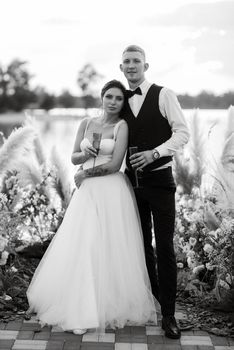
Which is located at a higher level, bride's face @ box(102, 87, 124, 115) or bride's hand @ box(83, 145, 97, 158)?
bride's face @ box(102, 87, 124, 115)

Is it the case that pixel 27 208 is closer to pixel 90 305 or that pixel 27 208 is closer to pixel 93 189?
pixel 93 189

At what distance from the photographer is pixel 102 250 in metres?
4.25

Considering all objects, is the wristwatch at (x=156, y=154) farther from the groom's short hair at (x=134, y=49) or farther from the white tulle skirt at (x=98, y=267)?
the groom's short hair at (x=134, y=49)

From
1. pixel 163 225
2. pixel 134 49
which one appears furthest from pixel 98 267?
pixel 134 49

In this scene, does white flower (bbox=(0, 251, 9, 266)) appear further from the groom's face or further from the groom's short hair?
the groom's short hair

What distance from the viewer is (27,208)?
584 centimetres

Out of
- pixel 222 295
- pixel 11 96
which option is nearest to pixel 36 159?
pixel 222 295

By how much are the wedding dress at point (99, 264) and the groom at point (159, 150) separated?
21 centimetres

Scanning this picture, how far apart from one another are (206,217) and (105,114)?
112 cm

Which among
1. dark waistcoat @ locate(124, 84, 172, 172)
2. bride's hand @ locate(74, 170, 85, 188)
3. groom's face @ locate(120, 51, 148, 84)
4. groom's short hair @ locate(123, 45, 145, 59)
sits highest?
groom's short hair @ locate(123, 45, 145, 59)

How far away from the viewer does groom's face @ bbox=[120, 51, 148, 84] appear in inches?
164

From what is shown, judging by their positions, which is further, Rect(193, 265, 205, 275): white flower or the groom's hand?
Rect(193, 265, 205, 275): white flower

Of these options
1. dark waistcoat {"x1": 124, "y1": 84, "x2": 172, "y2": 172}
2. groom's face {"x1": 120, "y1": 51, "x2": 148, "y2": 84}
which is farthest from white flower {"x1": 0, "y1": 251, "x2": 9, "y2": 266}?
groom's face {"x1": 120, "y1": 51, "x2": 148, "y2": 84}

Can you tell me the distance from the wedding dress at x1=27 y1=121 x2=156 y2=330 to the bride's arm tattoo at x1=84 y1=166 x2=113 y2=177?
0.06 metres
